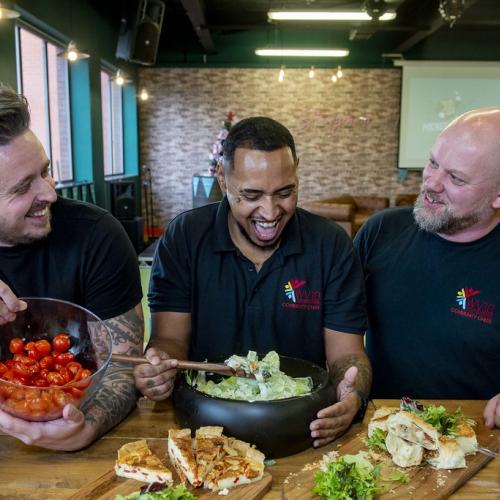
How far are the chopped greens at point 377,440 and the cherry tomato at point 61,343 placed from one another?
79 centimetres

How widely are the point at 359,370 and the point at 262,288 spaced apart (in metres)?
0.43

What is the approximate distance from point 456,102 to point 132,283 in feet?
34.5

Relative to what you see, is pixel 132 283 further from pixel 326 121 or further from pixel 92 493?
pixel 326 121

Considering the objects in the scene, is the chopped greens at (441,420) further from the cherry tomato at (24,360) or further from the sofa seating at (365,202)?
the sofa seating at (365,202)

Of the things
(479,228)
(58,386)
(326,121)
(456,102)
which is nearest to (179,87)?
(326,121)

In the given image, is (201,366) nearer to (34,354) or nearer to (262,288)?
(34,354)

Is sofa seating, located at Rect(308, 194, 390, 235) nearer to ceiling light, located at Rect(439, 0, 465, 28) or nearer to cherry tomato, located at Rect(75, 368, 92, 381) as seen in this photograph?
ceiling light, located at Rect(439, 0, 465, 28)

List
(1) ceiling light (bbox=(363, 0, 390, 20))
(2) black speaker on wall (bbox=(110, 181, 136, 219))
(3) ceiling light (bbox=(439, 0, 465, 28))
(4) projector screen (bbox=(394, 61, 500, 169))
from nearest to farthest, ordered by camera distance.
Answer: (3) ceiling light (bbox=(439, 0, 465, 28))
(1) ceiling light (bbox=(363, 0, 390, 20))
(2) black speaker on wall (bbox=(110, 181, 136, 219))
(4) projector screen (bbox=(394, 61, 500, 169))

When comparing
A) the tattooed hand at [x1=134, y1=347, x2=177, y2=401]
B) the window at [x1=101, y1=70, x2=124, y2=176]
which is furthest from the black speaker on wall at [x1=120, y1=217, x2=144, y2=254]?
the tattooed hand at [x1=134, y1=347, x2=177, y2=401]

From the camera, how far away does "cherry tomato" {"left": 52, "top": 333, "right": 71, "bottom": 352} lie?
4.48 ft

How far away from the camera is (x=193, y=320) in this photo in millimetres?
1954

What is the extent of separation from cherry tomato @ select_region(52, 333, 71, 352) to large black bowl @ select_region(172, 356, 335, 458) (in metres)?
0.31

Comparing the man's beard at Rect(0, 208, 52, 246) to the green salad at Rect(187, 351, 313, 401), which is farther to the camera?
the man's beard at Rect(0, 208, 52, 246)

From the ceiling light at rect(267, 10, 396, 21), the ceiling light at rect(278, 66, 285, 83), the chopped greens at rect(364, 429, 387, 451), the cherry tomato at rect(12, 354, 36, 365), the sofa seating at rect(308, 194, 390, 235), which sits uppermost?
the ceiling light at rect(267, 10, 396, 21)
